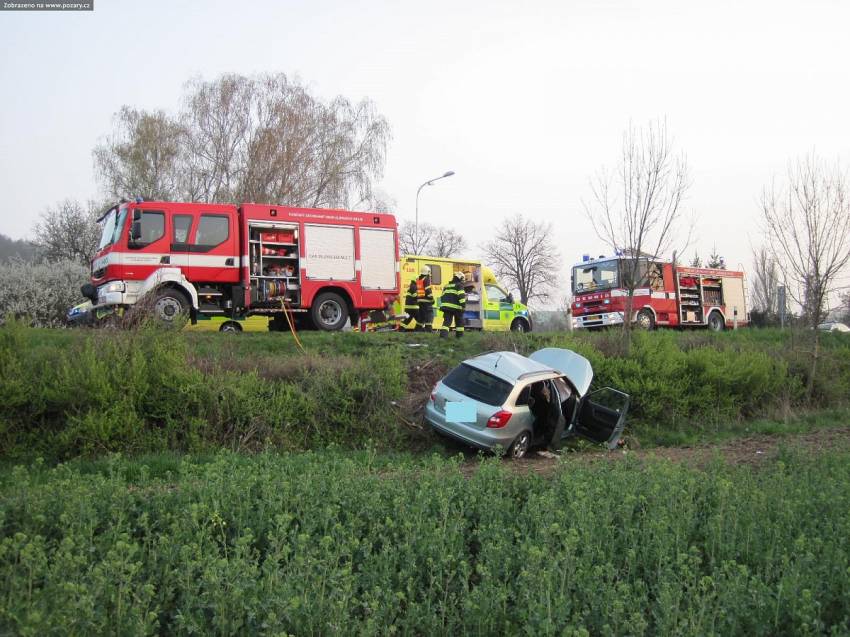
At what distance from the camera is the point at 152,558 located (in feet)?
15.6

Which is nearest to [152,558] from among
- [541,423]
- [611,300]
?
[541,423]

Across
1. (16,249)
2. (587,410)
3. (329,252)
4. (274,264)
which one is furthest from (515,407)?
(16,249)

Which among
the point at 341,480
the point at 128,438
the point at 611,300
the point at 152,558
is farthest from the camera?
the point at 611,300

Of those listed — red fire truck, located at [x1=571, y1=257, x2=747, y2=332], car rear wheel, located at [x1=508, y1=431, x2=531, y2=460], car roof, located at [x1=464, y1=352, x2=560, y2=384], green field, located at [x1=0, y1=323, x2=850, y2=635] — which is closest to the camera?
green field, located at [x1=0, y1=323, x2=850, y2=635]

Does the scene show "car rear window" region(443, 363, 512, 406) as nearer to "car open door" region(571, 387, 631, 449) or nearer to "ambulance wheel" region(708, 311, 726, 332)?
"car open door" region(571, 387, 631, 449)

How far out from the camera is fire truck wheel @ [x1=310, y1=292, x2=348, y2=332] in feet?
53.1

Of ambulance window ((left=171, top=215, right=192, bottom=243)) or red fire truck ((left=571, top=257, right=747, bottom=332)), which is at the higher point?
ambulance window ((left=171, top=215, right=192, bottom=243))

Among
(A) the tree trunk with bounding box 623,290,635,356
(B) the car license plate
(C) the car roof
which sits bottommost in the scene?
(B) the car license plate

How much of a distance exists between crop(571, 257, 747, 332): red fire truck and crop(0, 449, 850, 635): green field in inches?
593

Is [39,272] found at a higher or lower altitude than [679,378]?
higher

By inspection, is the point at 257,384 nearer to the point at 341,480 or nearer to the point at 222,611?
the point at 341,480

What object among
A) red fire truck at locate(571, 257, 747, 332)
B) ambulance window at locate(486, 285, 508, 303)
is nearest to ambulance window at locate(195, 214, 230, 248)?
ambulance window at locate(486, 285, 508, 303)

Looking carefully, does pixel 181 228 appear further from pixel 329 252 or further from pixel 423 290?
pixel 423 290

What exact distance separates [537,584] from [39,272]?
24449 mm
